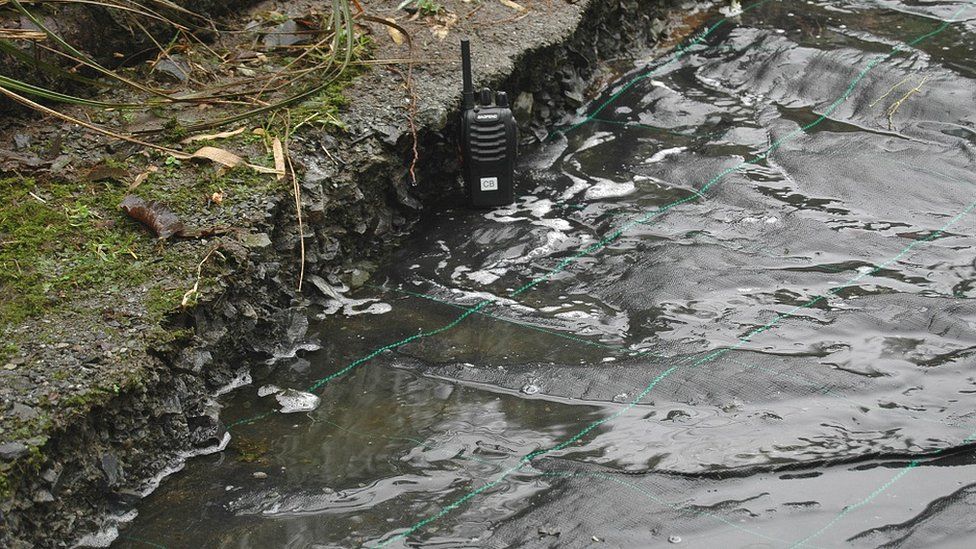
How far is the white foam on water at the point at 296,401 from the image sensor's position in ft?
10.4

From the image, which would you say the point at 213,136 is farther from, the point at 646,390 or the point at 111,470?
the point at 646,390

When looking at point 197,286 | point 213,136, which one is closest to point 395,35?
point 213,136

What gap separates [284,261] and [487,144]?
1.10 metres

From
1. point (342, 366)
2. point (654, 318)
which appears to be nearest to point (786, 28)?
point (654, 318)

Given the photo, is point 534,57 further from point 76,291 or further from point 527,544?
point 527,544

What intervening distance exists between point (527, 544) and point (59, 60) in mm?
2978

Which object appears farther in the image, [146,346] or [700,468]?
[146,346]

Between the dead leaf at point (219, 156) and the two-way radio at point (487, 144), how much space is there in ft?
3.38

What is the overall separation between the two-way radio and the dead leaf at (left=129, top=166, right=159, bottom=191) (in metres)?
1.34

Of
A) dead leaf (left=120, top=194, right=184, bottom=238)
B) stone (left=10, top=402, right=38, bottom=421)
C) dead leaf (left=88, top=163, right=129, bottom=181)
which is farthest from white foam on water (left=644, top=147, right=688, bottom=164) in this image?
→ stone (left=10, top=402, right=38, bottom=421)

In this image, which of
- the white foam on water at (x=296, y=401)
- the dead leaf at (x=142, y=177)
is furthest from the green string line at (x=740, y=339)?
the dead leaf at (x=142, y=177)

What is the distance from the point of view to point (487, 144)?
4.18 meters

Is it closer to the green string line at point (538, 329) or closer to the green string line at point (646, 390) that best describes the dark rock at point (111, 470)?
the green string line at point (646, 390)

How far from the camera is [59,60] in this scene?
4.04 metres
